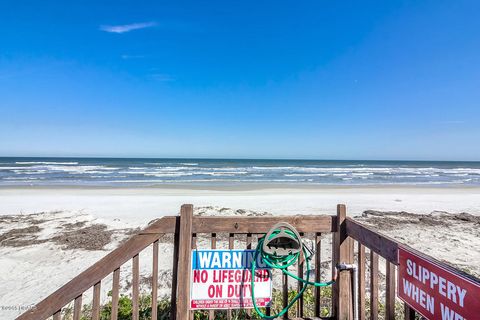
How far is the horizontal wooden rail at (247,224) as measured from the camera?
228 cm

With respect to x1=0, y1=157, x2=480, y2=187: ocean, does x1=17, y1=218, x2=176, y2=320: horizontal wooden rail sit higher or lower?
higher

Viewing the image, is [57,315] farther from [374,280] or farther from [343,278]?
[374,280]

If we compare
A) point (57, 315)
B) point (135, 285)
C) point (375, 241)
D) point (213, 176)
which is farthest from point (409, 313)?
point (213, 176)

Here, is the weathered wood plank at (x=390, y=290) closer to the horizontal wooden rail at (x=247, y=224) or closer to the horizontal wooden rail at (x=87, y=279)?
the horizontal wooden rail at (x=247, y=224)

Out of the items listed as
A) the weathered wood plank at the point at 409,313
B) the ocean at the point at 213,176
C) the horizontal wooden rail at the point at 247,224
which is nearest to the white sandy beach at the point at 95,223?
the horizontal wooden rail at the point at 247,224

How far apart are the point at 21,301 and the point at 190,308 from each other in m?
3.03

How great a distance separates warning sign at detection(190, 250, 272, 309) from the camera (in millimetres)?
2275

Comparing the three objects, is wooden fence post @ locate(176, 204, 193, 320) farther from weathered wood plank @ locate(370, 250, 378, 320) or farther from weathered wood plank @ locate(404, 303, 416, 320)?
weathered wood plank @ locate(404, 303, 416, 320)

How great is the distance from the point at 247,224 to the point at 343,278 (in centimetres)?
91

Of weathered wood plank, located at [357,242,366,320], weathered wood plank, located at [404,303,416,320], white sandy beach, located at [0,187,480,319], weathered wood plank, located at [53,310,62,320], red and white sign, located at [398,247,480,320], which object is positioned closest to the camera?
red and white sign, located at [398,247,480,320]

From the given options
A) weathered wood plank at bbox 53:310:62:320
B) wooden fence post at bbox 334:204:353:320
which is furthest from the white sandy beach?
wooden fence post at bbox 334:204:353:320

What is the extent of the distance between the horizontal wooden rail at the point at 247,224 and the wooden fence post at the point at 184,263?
68 mm

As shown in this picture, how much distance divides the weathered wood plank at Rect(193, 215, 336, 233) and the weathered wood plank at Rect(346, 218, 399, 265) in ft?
0.64

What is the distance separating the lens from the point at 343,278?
2303mm
